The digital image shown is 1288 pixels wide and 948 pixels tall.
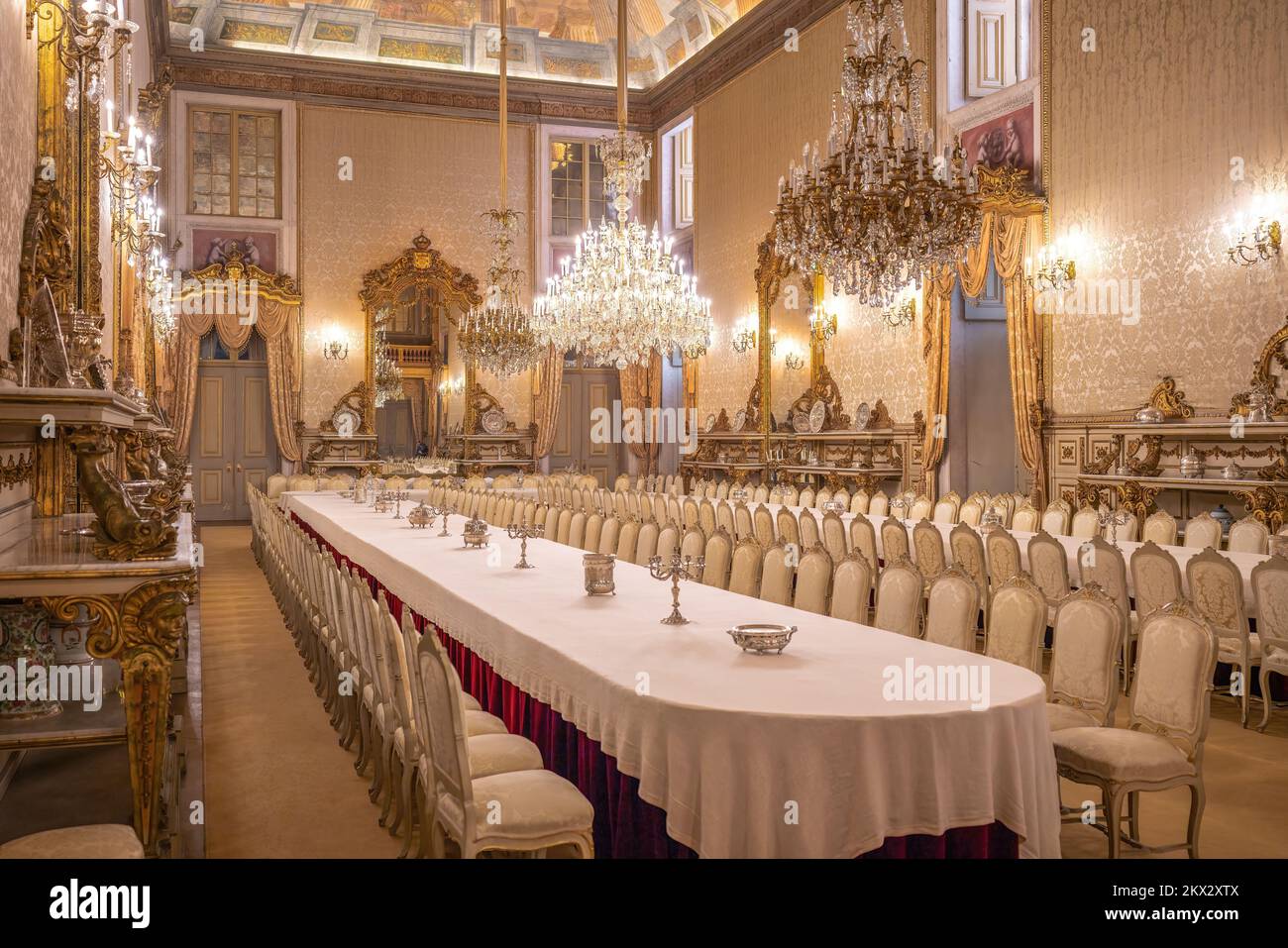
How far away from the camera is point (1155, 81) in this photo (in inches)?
384

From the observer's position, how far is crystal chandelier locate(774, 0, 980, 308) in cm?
705

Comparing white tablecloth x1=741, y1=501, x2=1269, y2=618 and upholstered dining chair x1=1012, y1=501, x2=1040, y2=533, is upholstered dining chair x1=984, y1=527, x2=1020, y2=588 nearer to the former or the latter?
white tablecloth x1=741, y1=501, x2=1269, y2=618

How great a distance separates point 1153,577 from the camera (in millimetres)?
5758

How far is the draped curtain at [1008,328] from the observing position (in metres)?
11.0

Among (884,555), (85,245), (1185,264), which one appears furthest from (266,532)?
(1185,264)

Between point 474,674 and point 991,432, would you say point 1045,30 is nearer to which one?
point 991,432

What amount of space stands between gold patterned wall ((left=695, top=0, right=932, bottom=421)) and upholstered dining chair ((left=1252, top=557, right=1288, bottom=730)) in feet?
24.2

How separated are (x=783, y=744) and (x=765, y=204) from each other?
13.9 metres

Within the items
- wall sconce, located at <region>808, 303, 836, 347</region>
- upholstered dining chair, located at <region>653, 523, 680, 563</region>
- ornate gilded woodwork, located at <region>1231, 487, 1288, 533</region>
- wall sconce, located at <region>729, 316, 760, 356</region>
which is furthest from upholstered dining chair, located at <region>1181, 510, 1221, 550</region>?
wall sconce, located at <region>729, 316, 760, 356</region>

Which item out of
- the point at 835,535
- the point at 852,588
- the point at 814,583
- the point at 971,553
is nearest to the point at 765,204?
the point at 835,535

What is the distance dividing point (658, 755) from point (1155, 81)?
9.29 meters

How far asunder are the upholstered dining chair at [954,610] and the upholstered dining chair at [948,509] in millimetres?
5106

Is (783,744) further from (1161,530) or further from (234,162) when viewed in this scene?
(234,162)
